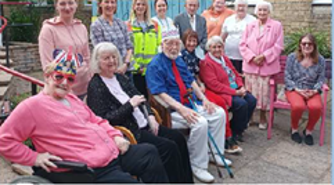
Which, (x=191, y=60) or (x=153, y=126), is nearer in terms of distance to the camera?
(x=153, y=126)

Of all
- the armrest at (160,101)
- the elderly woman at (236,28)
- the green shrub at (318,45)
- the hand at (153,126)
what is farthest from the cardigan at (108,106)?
the green shrub at (318,45)

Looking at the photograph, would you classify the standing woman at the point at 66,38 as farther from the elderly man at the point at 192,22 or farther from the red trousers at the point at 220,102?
the elderly man at the point at 192,22

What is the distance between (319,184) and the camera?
11.1ft

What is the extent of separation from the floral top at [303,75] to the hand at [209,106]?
125 centimetres

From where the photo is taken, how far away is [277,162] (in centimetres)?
378

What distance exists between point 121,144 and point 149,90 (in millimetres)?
1017

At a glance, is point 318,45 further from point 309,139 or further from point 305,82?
point 309,139

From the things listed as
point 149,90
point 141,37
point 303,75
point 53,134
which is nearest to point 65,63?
point 53,134

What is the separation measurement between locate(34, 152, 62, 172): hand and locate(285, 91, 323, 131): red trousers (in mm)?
2900

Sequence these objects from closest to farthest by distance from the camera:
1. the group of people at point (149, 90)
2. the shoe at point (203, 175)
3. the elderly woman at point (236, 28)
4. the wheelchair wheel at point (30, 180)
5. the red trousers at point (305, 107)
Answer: the wheelchair wheel at point (30, 180), the group of people at point (149, 90), the shoe at point (203, 175), the red trousers at point (305, 107), the elderly woman at point (236, 28)

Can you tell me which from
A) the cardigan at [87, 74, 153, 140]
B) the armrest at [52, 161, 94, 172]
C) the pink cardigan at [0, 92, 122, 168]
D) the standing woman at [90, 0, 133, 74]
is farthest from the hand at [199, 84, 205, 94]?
the armrest at [52, 161, 94, 172]

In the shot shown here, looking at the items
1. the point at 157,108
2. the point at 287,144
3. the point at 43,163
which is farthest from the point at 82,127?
the point at 287,144

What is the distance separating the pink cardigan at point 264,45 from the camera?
454 cm

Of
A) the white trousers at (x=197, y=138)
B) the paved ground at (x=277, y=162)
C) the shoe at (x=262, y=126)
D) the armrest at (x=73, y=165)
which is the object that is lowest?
the paved ground at (x=277, y=162)
